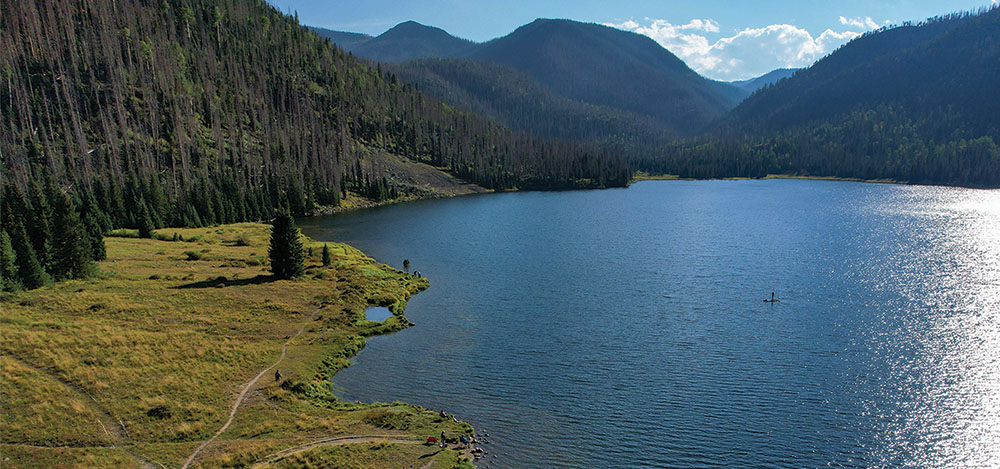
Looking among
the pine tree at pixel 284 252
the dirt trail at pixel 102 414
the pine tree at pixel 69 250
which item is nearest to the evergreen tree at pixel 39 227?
the pine tree at pixel 69 250

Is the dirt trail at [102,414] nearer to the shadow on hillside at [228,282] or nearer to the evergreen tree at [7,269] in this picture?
the evergreen tree at [7,269]

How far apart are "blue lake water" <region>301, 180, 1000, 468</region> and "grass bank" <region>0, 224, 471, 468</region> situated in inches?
195

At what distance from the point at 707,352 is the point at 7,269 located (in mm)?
85887

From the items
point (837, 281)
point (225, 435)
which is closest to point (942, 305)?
point (837, 281)

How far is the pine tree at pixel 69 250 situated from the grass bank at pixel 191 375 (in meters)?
2.43

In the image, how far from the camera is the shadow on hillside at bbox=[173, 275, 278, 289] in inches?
2945

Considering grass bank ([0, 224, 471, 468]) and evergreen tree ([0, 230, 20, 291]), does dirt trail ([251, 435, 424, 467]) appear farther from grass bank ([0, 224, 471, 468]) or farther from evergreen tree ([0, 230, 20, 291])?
evergreen tree ([0, 230, 20, 291])

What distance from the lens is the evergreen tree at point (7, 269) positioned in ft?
204

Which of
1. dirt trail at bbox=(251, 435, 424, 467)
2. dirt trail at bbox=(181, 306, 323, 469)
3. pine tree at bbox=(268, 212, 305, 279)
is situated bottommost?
dirt trail at bbox=(251, 435, 424, 467)

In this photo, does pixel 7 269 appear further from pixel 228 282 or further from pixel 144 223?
pixel 144 223

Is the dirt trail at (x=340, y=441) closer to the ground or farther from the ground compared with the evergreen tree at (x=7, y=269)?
closer to the ground

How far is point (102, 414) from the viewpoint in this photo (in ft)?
128

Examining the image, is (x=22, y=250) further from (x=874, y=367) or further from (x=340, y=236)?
(x=874, y=367)

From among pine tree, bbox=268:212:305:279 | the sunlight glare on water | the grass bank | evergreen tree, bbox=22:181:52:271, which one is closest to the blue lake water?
the sunlight glare on water
